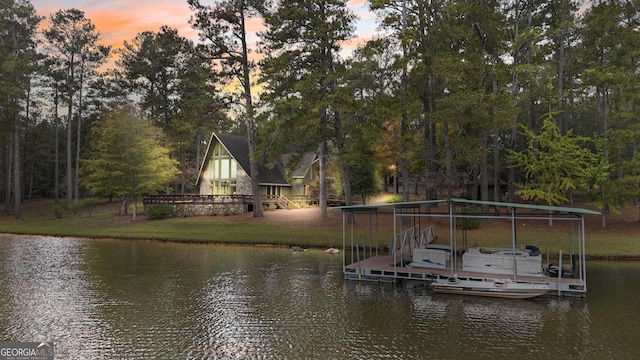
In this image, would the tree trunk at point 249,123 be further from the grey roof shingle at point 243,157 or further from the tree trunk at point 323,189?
the grey roof shingle at point 243,157

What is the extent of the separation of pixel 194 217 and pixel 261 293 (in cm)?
2696

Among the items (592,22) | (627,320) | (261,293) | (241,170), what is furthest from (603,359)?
(241,170)

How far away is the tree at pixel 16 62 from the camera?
151ft

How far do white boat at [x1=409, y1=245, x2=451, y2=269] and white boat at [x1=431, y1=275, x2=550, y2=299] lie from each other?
158 centimetres

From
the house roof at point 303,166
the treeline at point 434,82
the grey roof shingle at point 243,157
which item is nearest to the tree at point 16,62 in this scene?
the treeline at point 434,82

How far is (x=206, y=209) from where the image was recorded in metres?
42.6

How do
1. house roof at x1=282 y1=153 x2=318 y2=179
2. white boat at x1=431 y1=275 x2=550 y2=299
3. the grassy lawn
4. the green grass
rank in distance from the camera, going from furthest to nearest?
house roof at x1=282 y1=153 x2=318 y2=179 → the green grass → the grassy lawn → white boat at x1=431 y1=275 x2=550 y2=299

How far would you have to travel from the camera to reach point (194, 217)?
136 feet

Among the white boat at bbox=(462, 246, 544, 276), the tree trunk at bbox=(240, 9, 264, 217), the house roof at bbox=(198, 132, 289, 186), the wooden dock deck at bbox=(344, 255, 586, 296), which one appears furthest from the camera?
the house roof at bbox=(198, 132, 289, 186)

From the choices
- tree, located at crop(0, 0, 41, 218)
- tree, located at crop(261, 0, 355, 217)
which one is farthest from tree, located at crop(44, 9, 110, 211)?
tree, located at crop(261, 0, 355, 217)

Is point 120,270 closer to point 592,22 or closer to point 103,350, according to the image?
point 103,350

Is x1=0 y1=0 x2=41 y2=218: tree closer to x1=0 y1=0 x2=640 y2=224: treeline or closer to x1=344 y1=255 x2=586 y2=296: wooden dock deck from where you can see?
x1=0 y1=0 x2=640 y2=224: treeline

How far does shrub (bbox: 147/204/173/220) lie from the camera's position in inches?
1652

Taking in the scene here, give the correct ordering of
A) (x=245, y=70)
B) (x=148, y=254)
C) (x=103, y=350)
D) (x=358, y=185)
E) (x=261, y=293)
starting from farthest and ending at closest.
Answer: (x=358, y=185) → (x=245, y=70) → (x=148, y=254) → (x=261, y=293) → (x=103, y=350)
